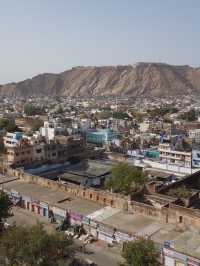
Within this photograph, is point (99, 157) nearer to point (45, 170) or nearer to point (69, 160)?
point (69, 160)

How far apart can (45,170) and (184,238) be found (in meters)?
28.5

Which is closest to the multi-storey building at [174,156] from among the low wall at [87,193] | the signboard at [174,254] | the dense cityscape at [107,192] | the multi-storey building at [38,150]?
the dense cityscape at [107,192]

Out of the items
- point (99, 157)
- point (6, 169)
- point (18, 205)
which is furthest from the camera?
point (99, 157)

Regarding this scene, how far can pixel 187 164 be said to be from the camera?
50719mm

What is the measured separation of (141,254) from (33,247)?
6113 millimetres

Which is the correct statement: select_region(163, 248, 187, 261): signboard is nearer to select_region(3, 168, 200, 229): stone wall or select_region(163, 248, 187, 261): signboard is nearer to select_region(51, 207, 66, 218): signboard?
select_region(3, 168, 200, 229): stone wall

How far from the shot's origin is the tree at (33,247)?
19.8 meters

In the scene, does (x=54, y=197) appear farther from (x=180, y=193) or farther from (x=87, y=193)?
(x=180, y=193)

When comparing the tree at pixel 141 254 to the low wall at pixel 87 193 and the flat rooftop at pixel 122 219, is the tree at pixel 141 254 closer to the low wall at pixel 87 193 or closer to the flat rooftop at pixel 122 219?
the flat rooftop at pixel 122 219

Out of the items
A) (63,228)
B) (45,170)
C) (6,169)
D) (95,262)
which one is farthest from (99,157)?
(95,262)

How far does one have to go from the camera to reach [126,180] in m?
37.2

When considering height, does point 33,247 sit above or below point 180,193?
above

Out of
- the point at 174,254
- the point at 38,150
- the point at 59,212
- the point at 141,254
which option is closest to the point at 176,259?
the point at 174,254

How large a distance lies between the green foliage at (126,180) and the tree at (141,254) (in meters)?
16.2
